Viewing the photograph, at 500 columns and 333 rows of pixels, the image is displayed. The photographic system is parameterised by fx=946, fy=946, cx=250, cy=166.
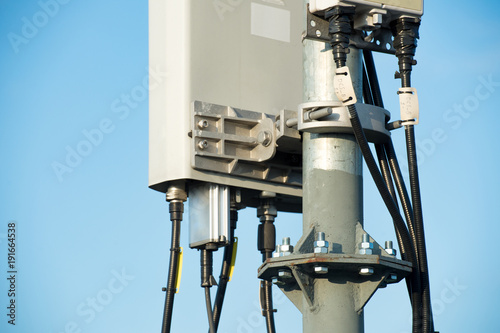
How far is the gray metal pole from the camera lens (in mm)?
4684

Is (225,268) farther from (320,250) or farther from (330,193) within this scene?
(320,250)

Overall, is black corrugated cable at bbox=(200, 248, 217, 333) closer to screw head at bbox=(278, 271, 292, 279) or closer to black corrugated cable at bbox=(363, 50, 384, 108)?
screw head at bbox=(278, 271, 292, 279)

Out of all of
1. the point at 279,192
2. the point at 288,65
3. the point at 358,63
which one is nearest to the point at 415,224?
the point at 358,63

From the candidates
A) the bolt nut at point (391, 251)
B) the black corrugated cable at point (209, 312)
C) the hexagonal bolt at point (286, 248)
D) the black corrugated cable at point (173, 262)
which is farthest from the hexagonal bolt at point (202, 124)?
the bolt nut at point (391, 251)

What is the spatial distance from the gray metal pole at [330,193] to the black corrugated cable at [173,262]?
3.77ft

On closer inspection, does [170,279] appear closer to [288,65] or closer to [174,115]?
[174,115]

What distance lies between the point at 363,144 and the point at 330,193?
0.36 m

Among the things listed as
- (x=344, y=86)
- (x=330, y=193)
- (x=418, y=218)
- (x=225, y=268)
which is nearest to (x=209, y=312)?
(x=225, y=268)

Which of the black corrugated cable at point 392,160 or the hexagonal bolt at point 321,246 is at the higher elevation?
the black corrugated cable at point 392,160

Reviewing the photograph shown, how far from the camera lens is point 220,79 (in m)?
6.00

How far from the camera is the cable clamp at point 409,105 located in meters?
4.75

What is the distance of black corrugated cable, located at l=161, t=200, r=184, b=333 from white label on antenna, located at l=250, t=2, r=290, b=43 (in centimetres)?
128

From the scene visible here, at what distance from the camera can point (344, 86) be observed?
4570 millimetres

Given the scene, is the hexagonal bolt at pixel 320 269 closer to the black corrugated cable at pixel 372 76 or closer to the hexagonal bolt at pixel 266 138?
the black corrugated cable at pixel 372 76
